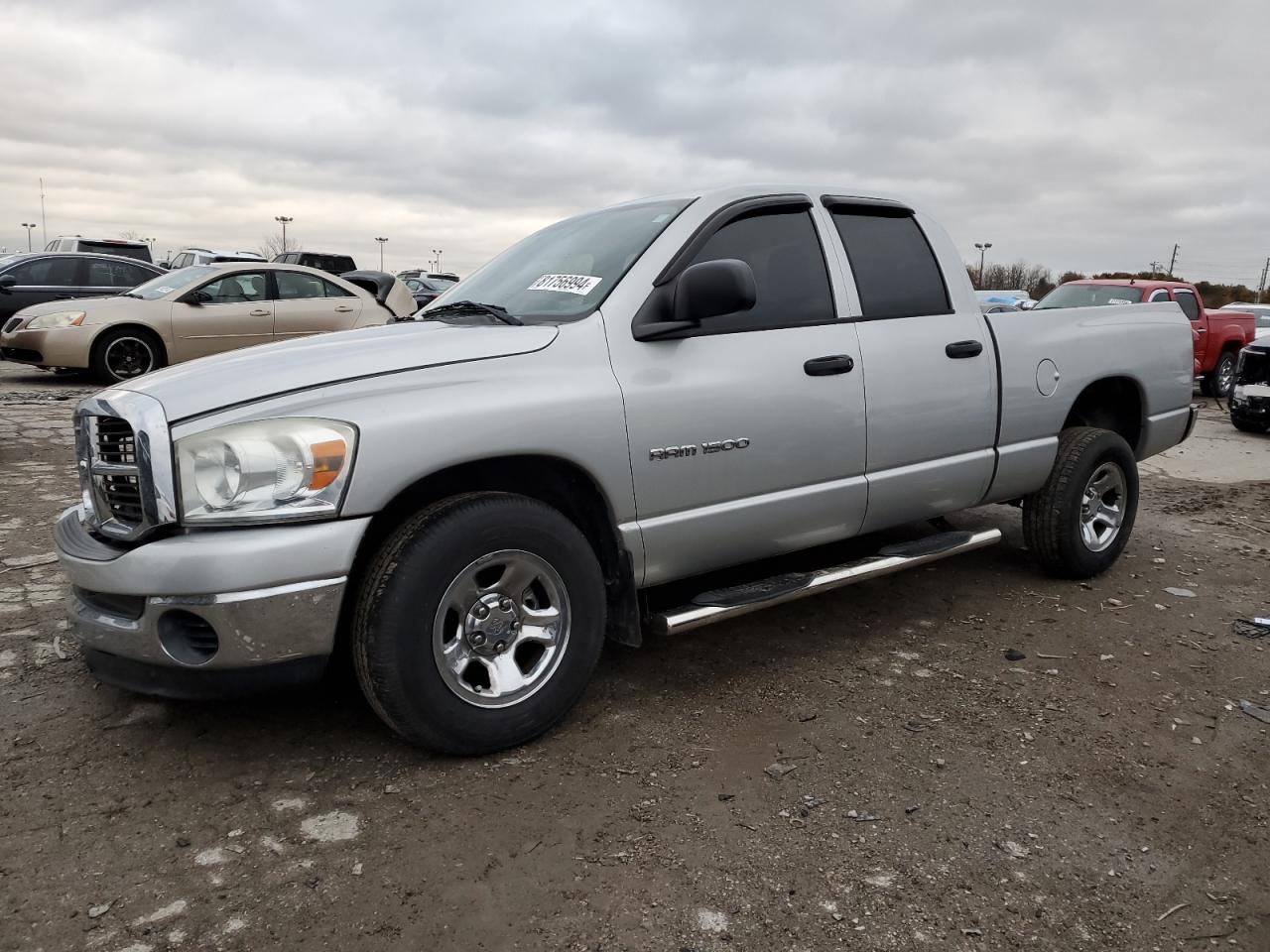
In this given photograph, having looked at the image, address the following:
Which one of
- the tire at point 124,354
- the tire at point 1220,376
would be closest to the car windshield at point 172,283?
the tire at point 124,354

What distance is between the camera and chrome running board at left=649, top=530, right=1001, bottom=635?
3137mm

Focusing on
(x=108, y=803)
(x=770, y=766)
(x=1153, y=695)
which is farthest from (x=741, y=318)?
(x=108, y=803)

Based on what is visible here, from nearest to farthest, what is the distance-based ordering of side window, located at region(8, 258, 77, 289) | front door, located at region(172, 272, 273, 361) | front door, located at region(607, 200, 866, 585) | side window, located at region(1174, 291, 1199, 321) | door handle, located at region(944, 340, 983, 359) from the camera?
1. front door, located at region(607, 200, 866, 585)
2. door handle, located at region(944, 340, 983, 359)
3. front door, located at region(172, 272, 273, 361)
4. side window, located at region(8, 258, 77, 289)
5. side window, located at region(1174, 291, 1199, 321)

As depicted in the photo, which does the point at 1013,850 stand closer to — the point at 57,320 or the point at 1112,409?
the point at 1112,409

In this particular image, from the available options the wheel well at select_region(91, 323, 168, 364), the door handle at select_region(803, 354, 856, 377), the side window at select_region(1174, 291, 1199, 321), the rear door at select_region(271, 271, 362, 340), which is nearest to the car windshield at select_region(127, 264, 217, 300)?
the wheel well at select_region(91, 323, 168, 364)

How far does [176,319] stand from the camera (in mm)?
11055

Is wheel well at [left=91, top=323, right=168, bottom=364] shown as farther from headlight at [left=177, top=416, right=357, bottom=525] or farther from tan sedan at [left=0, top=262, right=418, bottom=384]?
headlight at [left=177, top=416, right=357, bottom=525]

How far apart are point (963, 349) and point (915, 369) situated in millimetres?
345

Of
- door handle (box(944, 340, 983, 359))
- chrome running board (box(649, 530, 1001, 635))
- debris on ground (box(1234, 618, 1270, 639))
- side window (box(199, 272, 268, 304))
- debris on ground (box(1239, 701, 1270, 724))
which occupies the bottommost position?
debris on ground (box(1239, 701, 1270, 724))

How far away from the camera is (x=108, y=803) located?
2635 mm

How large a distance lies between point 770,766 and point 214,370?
208 cm

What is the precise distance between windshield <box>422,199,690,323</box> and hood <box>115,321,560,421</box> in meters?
0.28

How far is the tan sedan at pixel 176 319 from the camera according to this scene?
1090 cm

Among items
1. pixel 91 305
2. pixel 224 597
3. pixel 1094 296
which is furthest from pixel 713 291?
pixel 1094 296
